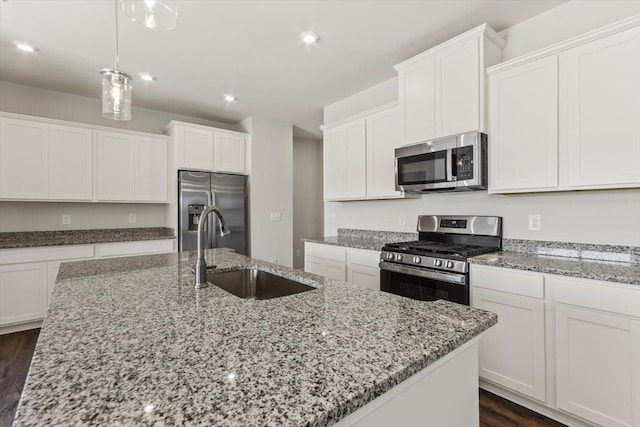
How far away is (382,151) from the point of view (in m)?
3.18

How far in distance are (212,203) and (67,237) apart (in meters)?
1.67

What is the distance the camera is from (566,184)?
6.46ft

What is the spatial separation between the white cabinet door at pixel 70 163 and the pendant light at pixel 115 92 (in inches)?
94.8

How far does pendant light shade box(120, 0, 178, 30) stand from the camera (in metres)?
1.36

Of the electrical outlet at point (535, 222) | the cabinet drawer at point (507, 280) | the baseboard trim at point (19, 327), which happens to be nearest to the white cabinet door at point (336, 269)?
the cabinet drawer at point (507, 280)

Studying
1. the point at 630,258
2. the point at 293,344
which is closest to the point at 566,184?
the point at 630,258

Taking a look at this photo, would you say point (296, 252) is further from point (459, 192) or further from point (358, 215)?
point (459, 192)

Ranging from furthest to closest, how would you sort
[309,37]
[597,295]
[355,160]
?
[355,160] → [309,37] → [597,295]

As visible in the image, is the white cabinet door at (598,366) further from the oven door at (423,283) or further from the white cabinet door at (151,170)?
the white cabinet door at (151,170)

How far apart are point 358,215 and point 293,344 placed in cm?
312

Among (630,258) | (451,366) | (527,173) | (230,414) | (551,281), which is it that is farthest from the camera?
(527,173)

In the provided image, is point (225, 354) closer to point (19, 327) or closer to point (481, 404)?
point (481, 404)

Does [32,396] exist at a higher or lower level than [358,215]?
lower

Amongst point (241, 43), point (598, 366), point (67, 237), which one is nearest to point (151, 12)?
point (241, 43)
